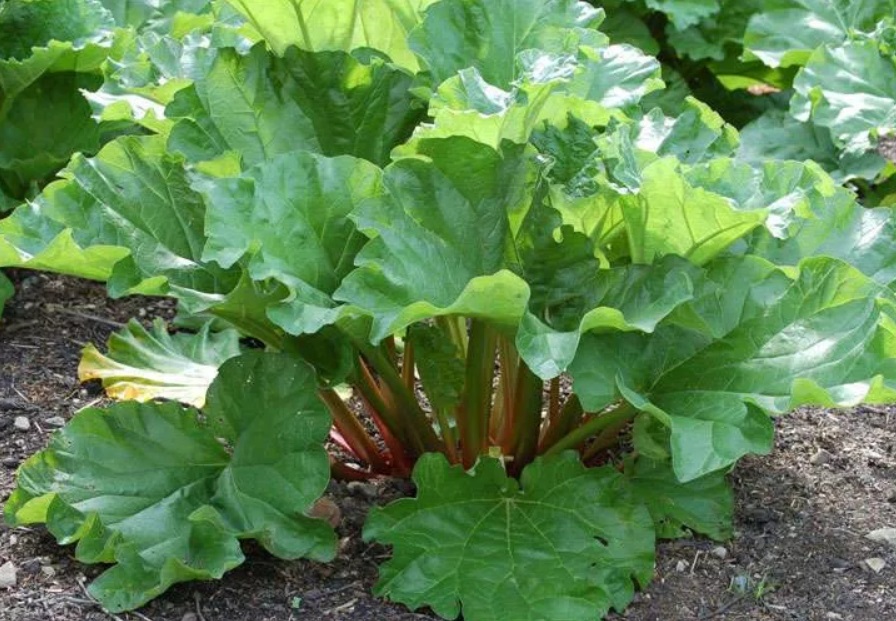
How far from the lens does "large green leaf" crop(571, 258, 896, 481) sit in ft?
7.84

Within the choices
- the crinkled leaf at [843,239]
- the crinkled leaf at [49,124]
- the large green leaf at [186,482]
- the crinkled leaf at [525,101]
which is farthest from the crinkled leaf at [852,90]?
the large green leaf at [186,482]

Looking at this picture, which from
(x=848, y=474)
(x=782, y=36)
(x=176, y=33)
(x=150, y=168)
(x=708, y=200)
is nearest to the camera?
(x=708, y=200)

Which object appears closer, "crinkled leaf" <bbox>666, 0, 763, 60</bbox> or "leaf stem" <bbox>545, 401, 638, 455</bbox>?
"leaf stem" <bbox>545, 401, 638, 455</bbox>

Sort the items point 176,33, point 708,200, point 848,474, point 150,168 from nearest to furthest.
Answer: point 708,200, point 150,168, point 848,474, point 176,33

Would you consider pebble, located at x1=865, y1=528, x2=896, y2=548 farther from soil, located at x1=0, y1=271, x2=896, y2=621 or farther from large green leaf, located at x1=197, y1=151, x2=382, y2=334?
large green leaf, located at x1=197, y1=151, x2=382, y2=334

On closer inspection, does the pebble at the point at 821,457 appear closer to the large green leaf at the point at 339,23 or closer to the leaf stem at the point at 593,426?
the leaf stem at the point at 593,426

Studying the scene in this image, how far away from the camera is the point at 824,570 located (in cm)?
285

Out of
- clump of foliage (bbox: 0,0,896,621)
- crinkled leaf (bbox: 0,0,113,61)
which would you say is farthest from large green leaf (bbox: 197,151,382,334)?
crinkled leaf (bbox: 0,0,113,61)

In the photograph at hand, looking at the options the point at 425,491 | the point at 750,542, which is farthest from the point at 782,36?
the point at 425,491

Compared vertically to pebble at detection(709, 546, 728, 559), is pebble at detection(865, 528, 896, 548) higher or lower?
lower

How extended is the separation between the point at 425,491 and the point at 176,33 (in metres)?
1.73

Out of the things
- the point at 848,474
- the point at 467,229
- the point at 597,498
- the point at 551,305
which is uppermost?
the point at 467,229

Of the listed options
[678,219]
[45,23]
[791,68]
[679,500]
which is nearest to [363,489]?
[679,500]

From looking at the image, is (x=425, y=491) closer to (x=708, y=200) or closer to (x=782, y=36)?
(x=708, y=200)
